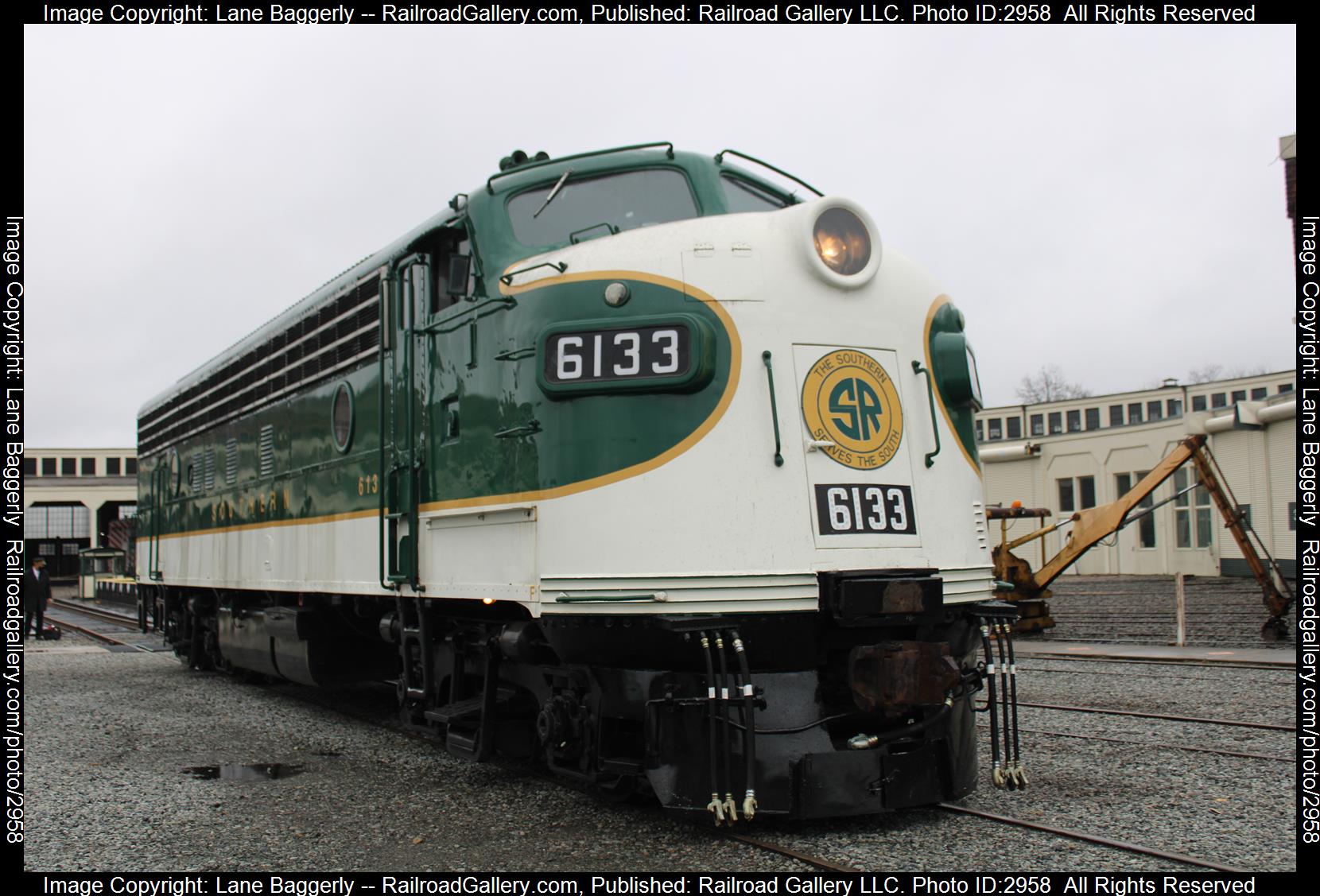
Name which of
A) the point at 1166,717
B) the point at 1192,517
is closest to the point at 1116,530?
the point at 1166,717

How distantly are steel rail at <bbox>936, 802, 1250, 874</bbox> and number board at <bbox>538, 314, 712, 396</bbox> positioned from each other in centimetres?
268

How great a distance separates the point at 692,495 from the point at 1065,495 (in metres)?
29.1

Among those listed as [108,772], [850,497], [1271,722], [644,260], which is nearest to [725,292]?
[644,260]

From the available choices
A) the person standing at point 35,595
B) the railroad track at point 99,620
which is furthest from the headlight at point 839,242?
the person standing at point 35,595

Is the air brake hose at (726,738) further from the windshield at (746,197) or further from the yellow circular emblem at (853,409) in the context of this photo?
the windshield at (746,197)

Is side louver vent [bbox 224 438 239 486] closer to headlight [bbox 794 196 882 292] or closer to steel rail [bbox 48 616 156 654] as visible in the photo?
steel rail [bbox 48 616 156 654]

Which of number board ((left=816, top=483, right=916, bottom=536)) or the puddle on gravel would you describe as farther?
the puddle on gravel

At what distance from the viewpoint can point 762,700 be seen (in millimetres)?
5359

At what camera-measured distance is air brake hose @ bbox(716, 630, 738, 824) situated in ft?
17.0

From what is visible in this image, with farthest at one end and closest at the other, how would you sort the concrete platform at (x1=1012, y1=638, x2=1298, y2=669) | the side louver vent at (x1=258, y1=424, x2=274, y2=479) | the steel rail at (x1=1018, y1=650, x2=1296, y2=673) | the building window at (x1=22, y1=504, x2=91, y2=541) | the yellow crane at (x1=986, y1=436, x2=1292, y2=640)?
the building window at (x1=22, y1=504, x2=91, y2=541), the yellow crane at (x1=986, y1=436, x2=1292, y2=640), the concrete platform at (x1=1012, y1=638, x2=1298, y2=669), the steel rail at (x1=1018, y1=650, x2=1296, y2=673), the side louver vent at (x1=258, y1=424, x2=274, y2=479)

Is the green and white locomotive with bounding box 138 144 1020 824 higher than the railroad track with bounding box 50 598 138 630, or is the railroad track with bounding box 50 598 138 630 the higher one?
the green and white locomotive with bounding box 138 144 1020 824

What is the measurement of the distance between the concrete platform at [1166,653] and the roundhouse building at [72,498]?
54.5 m

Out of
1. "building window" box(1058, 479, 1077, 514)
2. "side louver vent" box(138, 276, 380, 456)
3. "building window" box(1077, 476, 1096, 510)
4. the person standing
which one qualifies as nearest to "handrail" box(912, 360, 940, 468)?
"side louver vent" box(138, 276, 380, 456)

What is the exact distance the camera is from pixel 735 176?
22.5 feet
